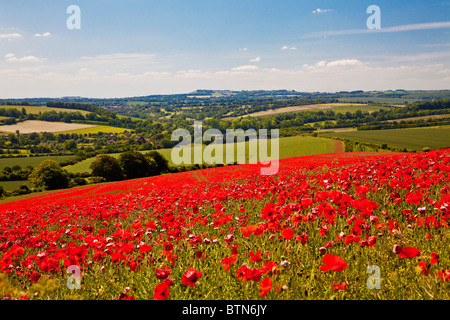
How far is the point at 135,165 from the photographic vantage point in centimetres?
5872

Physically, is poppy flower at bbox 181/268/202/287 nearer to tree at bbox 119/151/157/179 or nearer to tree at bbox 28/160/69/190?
tree at bbox 119/151/157/179

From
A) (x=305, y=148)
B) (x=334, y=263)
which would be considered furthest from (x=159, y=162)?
(x=334, y=263)

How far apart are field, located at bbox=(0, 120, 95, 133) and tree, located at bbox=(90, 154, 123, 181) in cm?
12625

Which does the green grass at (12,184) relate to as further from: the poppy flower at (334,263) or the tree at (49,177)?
the poppy flower at (334,263)

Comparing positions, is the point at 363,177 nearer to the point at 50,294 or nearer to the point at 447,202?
the point at 447,202

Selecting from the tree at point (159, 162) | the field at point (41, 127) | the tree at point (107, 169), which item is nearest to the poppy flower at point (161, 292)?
the tree at point (107, 169)

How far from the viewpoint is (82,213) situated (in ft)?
28.8

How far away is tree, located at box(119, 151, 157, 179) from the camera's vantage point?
58344mm

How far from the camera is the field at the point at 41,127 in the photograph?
5979 inches

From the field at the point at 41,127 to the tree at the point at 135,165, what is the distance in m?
127

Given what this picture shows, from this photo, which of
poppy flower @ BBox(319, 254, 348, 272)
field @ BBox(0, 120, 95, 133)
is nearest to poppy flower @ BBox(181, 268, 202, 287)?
poppy flower @ BBox(319, 254, 348, 272)

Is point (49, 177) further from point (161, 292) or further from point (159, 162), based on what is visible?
point (161, 292)

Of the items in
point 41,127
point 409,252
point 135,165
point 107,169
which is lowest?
point 107,169

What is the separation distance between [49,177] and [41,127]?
136 m
